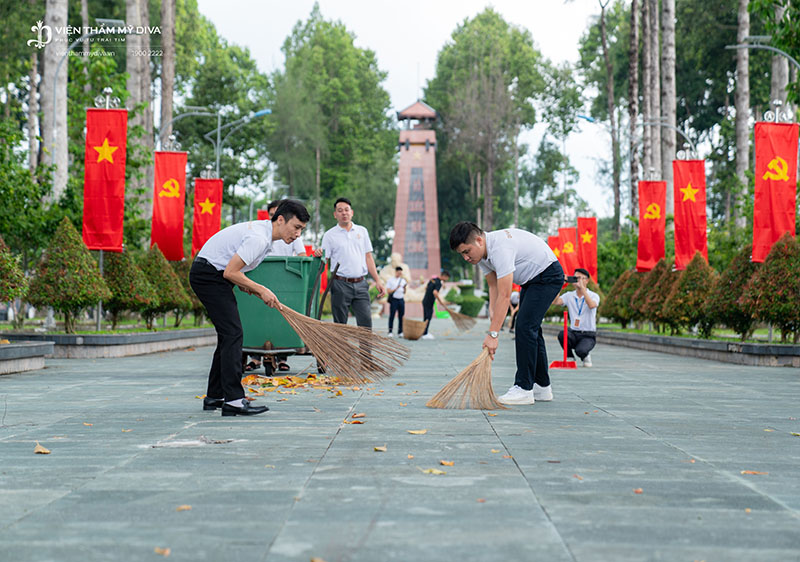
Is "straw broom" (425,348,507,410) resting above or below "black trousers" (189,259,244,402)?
below

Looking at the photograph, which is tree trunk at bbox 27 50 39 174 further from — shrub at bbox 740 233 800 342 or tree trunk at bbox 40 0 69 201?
shrub at bbox 740 233 800 342

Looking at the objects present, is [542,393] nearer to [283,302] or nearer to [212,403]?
[212,403]

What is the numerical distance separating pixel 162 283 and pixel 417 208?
165 ft

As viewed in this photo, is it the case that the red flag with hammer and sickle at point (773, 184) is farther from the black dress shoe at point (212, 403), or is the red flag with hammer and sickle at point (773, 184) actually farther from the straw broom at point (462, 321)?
the black dress shoe at point (212, 403)

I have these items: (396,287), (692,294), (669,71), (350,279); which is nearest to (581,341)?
Answer: (350,279)

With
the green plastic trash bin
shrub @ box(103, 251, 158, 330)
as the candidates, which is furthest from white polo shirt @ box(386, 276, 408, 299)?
the green plastic trash bin

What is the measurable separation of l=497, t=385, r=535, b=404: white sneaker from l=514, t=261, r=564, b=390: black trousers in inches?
1.6

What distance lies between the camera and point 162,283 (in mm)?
18250

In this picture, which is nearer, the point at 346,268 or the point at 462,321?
the point at 346,268

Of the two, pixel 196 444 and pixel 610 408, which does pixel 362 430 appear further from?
pixel 610 408

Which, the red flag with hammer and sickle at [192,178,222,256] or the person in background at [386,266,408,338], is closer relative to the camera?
the red flag with hammer and sickle at [192,178,222,256]

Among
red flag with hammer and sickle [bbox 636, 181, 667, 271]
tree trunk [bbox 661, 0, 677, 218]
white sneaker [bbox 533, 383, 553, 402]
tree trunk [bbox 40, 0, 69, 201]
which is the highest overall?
tree trunk [bbox 661, 0, 677, 218]

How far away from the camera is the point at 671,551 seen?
3.46 m

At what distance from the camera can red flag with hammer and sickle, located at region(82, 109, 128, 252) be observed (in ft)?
51.4
